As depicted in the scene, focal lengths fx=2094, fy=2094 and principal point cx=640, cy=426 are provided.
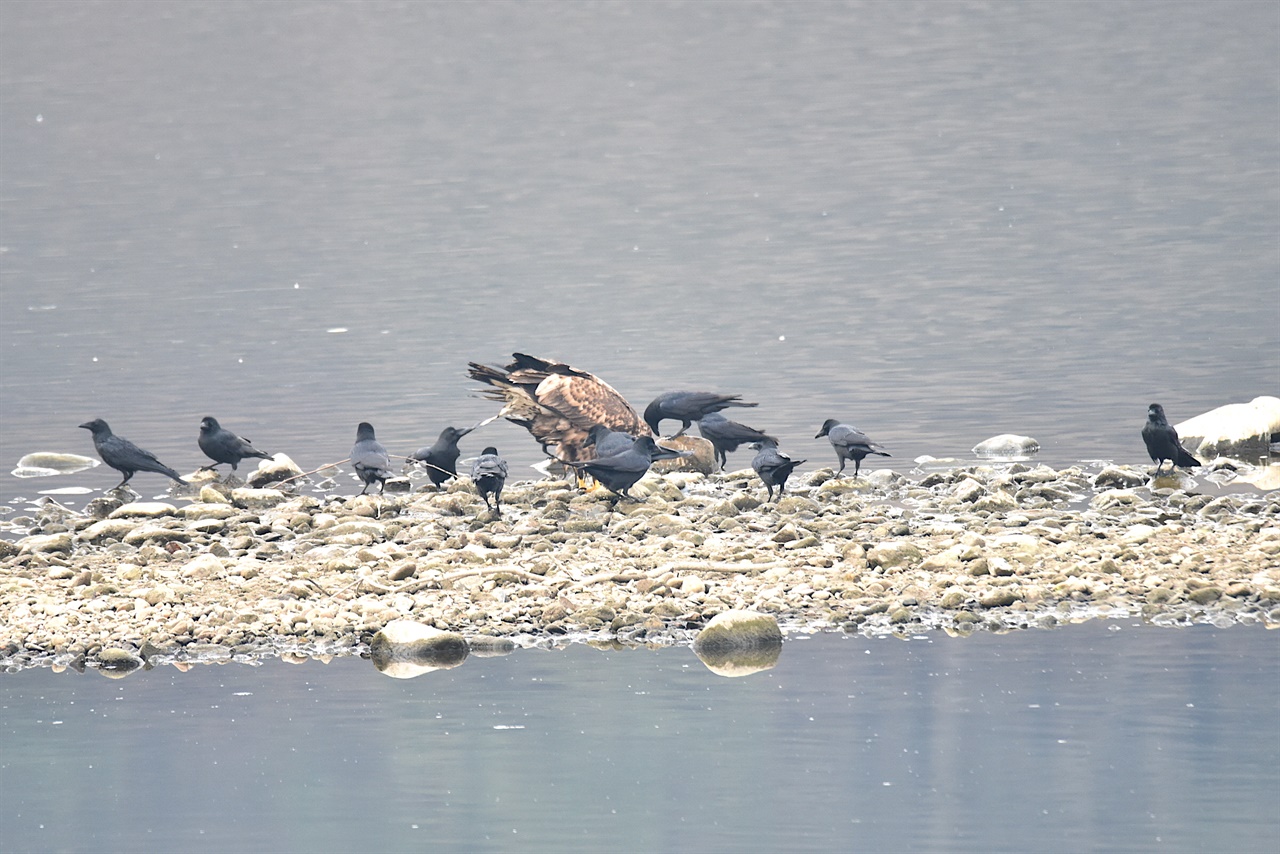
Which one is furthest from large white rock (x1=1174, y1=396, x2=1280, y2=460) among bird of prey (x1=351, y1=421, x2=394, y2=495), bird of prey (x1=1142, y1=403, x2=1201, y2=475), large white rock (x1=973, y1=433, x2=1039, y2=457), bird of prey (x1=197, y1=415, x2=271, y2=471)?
bird of prey (x1=197, y1=415, x2=271, y2=471)

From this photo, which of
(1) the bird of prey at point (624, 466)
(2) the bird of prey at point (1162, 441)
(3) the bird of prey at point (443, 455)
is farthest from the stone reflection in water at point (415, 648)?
(2) the bird of prey at point (1162, 441)

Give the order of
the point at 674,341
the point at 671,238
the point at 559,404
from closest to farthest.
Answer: the point at 559,404 < the point at 674,341 < the point at 671,238

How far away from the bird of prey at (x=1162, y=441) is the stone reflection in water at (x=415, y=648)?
19.1 feet

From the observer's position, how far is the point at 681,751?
28.2 feet

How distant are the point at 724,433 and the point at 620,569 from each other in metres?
4.15

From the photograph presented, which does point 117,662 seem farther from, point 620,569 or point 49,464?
point 49,464

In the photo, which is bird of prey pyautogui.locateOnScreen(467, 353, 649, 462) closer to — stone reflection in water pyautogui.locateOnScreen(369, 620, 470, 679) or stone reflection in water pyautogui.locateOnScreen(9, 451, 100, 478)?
stone reflection in water pyautogui.locateOnScreen(9, 451, 100, 478)

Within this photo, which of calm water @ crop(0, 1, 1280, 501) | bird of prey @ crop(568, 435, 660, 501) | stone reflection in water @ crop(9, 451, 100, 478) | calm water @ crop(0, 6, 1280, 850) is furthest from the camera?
calm water @ crop(0, 1, 1280, 501)

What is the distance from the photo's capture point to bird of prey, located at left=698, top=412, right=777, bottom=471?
594 inches

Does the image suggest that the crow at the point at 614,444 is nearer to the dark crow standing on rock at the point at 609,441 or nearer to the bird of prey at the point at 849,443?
the dark crow standing on rock at the point at 609,441

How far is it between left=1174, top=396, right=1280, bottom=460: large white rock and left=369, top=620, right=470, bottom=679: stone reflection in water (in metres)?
7.09

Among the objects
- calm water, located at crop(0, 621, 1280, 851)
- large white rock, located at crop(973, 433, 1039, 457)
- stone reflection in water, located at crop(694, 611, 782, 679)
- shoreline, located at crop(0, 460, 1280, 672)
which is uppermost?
large white rock, located at crop(973, 433, 1039, 457)

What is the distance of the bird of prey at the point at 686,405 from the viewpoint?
50.4ft

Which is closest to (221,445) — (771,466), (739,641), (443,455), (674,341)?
(443,455)
